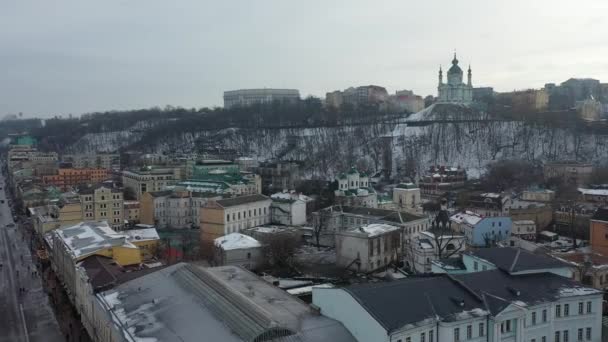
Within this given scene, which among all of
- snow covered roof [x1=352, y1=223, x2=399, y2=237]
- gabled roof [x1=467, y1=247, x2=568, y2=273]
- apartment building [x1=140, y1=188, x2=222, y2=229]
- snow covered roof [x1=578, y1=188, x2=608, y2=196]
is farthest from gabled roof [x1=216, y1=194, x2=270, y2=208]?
snow covered roof [x1=578, y1=188, x2=608, y2=196]

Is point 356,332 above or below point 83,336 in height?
above

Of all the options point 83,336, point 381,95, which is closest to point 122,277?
point 83,336

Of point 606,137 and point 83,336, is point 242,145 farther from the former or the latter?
point 83,336

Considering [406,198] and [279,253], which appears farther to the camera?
[406,198]

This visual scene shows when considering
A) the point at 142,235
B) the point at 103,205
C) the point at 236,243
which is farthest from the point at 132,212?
the point at 236,243

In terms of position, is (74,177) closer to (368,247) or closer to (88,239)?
(88,239)

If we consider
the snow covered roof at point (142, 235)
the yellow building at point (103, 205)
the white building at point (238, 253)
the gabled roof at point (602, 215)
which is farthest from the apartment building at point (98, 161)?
the gabled roof at point (602, 215)
